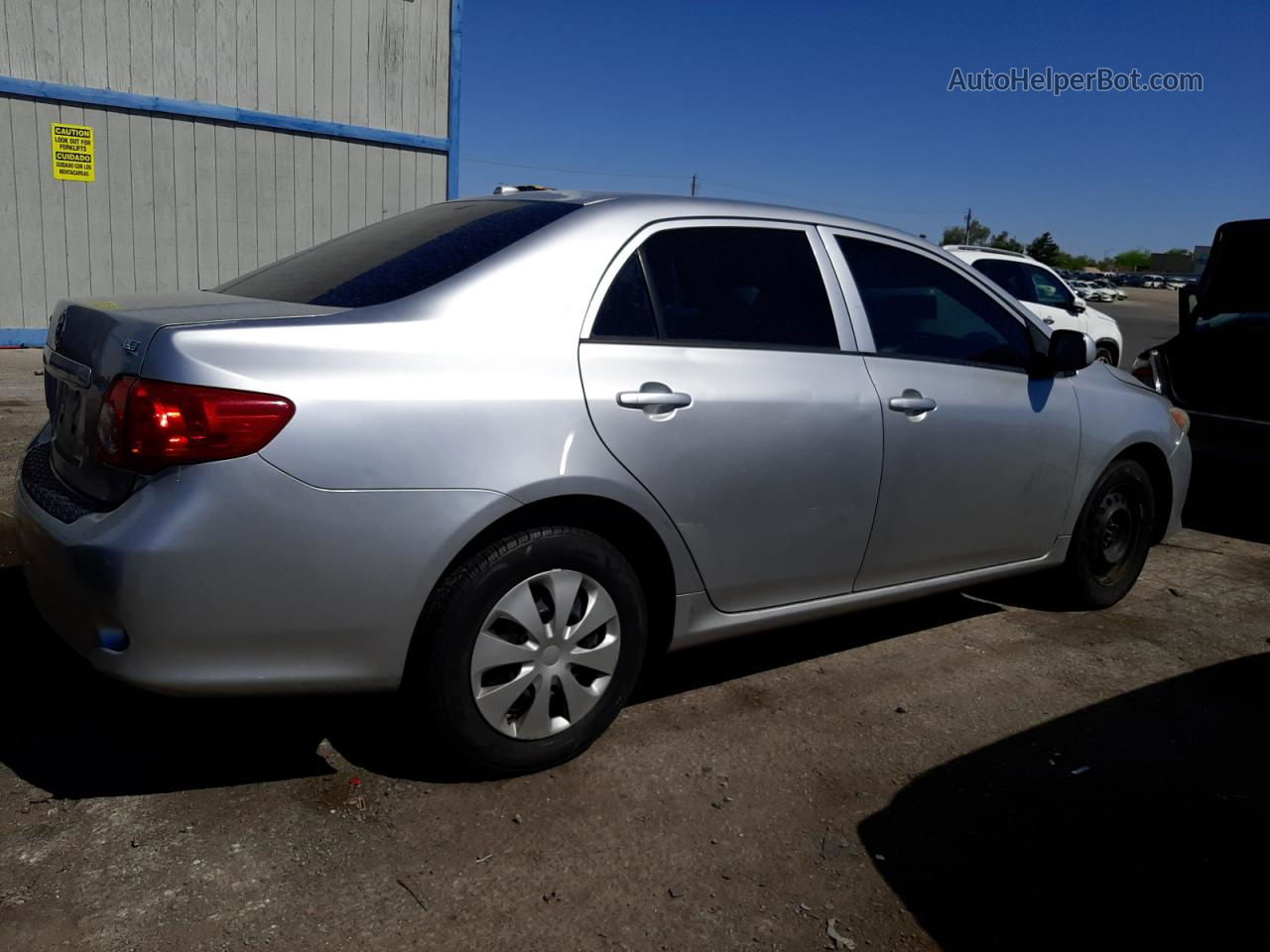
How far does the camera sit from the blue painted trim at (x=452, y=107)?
1301 cm

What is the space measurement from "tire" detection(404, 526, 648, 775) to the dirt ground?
0.56 feet

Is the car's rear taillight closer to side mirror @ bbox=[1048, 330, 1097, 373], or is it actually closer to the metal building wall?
side mirror @ bbox=[1048, 330, 1097, 373]

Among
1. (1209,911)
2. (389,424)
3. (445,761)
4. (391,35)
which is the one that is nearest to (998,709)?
(1209,911)

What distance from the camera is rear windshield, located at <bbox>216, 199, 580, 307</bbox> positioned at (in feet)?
9.87

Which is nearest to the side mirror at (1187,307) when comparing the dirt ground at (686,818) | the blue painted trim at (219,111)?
the dirt ground at (686,818)

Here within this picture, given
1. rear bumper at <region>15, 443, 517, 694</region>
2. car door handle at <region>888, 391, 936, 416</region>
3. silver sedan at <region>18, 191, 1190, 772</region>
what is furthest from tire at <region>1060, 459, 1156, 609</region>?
rear bumper at <region>15, 443, 517, 694</region>

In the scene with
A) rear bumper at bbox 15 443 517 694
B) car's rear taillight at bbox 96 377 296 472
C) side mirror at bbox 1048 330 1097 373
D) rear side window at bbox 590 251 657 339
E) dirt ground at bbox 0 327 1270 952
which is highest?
rear side window at bbox 590 251 657 339

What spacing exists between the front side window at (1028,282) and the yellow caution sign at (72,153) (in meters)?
9.33

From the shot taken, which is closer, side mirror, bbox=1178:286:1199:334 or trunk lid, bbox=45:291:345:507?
trunk lid, bbox=45:291:345:507

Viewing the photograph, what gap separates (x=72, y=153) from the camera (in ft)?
36.1

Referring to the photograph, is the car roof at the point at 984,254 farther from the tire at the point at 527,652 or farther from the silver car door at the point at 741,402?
the tire at the point at 527,652

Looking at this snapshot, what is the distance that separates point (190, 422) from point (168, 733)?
3.98 feet

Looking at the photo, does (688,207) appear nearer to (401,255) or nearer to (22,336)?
(401,255)

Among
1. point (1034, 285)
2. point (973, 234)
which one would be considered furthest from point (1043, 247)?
point (1034, 285)
